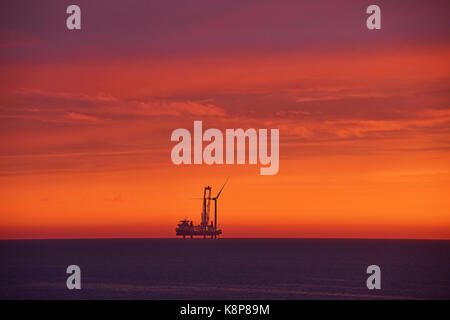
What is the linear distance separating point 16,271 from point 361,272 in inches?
3511

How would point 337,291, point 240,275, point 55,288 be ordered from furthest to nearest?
point 240,275 < point 55,288 < point 337,291

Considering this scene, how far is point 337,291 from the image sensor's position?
4380 inches

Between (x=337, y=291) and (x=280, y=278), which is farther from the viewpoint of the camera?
(x=280, y=278)

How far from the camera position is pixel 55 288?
119m

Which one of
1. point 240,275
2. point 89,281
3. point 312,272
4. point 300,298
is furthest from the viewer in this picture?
point 312,272
